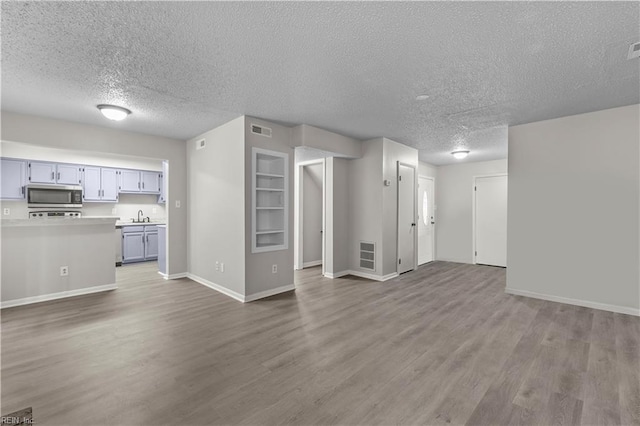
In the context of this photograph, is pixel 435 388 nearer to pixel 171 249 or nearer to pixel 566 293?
pixel 566 293

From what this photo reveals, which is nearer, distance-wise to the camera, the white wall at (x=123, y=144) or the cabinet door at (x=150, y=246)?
the white wall at (x=123, y=144)

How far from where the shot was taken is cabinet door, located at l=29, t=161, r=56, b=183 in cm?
570

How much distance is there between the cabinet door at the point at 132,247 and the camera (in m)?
6.63

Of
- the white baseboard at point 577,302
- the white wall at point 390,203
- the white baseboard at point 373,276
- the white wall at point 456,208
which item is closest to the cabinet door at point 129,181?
the white baseboard at point 373,276

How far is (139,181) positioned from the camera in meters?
7.09

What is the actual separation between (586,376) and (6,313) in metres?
5.99

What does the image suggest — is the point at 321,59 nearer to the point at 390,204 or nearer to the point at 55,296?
the point at 390,204

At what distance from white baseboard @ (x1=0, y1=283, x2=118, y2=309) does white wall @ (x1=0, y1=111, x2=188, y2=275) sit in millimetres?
989

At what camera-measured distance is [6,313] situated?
3.52 meters

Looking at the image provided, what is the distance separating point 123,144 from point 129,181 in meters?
2.58

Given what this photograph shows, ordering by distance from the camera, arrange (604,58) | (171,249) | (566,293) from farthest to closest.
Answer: (171,249) → (566,293) → (604,58)

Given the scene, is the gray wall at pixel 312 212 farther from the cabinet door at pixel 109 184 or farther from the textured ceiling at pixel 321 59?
the cabinet door at pixel 109 184

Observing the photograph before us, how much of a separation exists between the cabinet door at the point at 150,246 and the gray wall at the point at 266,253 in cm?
431

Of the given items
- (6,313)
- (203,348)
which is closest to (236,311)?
(203,348)
